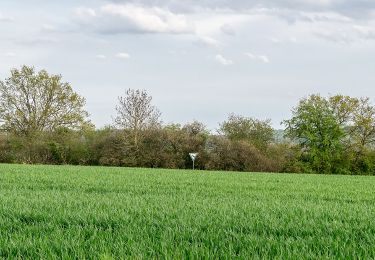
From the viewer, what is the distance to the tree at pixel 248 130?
62.6 metres

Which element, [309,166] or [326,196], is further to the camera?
[309,166]

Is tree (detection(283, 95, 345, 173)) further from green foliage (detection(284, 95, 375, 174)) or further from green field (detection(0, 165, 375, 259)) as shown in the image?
green field (detection(0, 165, 375, 259))

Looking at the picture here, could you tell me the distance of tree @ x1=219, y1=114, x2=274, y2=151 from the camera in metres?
62.6

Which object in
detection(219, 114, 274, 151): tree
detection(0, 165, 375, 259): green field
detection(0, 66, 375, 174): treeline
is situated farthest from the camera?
detection(219, 114, 274, 151): tree

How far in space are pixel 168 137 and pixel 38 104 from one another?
16.8 meters

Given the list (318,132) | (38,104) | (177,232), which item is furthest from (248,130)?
(177,232)

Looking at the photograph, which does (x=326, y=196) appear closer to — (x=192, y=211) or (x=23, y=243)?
(x=192, y=211)

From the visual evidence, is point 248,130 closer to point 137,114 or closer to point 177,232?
point 137,114

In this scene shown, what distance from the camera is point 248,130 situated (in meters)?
63.2

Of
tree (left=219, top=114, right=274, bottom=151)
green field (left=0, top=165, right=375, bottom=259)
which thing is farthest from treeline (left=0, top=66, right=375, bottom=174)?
green field (left=0, top=165, right=375, bottom=259)

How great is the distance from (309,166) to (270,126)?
6407 millimetres

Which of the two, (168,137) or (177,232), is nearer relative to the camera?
(177,232)

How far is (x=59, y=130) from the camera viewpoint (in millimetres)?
58844

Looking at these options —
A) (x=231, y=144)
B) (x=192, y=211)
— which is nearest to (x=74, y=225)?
(x=192, y=211)
